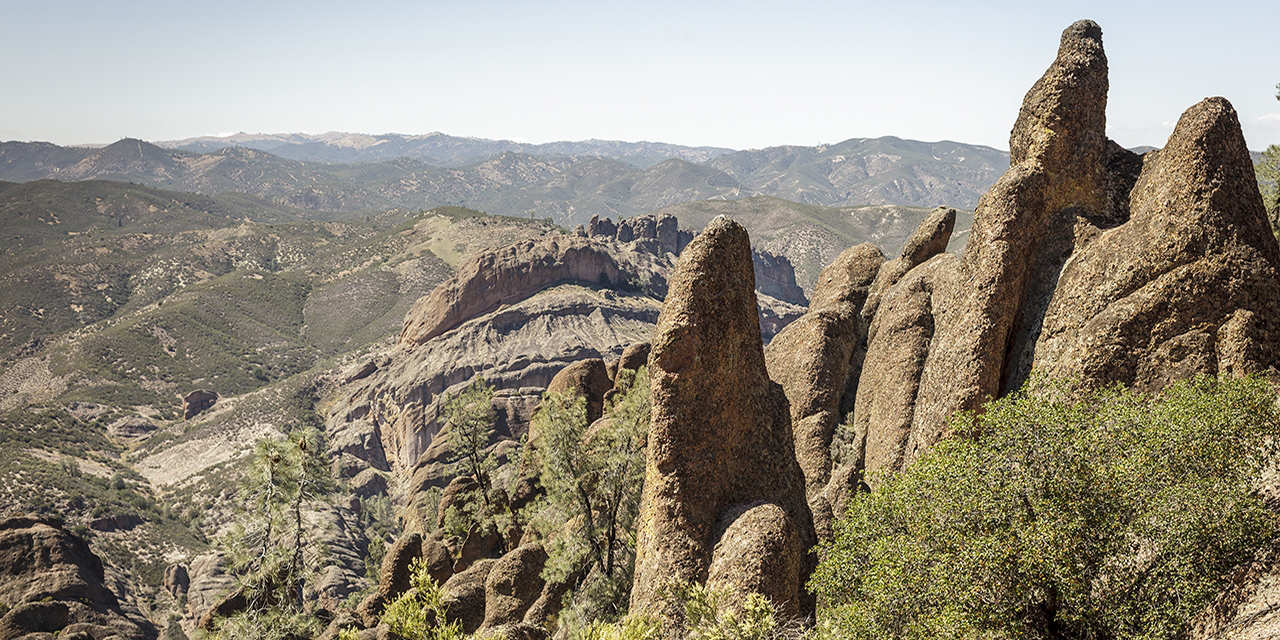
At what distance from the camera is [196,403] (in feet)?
614

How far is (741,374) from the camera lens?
2492 cm

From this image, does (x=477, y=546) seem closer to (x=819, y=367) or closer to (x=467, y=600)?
(x=467, y=600)

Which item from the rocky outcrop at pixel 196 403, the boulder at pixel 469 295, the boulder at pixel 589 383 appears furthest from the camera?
the boulder at pixel 469 295

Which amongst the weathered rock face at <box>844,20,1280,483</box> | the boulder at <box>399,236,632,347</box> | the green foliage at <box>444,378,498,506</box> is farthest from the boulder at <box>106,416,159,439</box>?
the weathered rock face at <box>844,20,1280,483</box>

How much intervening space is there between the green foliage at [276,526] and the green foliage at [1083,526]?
29.7 m

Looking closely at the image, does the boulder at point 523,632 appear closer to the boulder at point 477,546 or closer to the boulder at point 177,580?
the boulder at point 477,546

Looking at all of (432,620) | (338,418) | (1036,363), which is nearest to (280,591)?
(432,620)

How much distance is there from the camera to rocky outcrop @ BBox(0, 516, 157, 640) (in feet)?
155

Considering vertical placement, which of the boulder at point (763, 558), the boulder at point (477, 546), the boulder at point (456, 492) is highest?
the boulder at point (763, 558)

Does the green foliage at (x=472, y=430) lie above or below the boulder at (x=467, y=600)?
above

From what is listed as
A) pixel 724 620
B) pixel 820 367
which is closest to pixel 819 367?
pixel 820 367

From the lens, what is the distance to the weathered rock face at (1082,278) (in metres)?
21.4

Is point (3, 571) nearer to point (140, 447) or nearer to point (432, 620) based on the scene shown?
point (432, 620)

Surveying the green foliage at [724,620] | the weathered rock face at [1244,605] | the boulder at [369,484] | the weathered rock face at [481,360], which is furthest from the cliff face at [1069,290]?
the boulder at [369,484]
